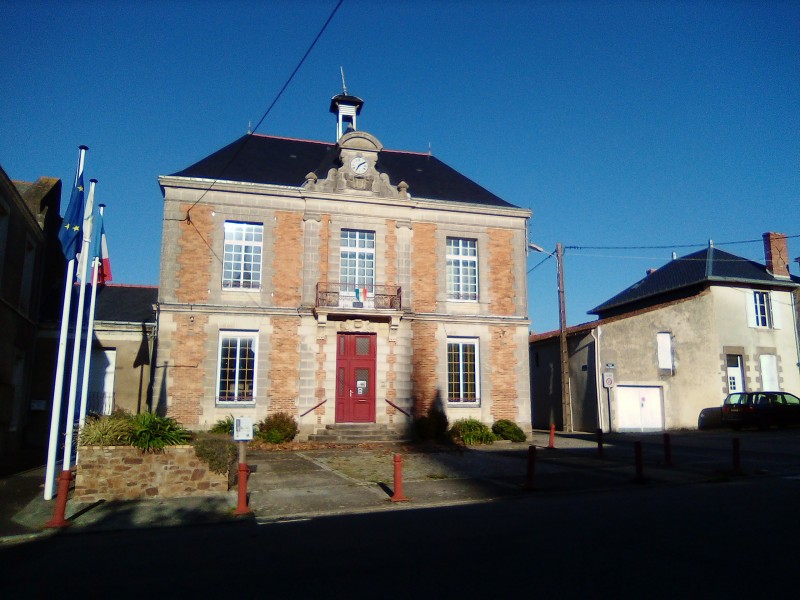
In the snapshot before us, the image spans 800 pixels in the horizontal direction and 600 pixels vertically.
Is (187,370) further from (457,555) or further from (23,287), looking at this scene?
(457,555)

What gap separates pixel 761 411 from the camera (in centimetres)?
2461

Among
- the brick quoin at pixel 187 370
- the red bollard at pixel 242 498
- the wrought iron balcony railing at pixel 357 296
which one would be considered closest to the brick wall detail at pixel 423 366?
the wrought iron balcony railing at pixel 357 296

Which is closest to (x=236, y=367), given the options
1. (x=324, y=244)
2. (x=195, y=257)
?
(x=195, y=257)

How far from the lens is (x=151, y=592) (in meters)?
5.66

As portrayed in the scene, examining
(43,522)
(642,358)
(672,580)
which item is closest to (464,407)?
(642,358)

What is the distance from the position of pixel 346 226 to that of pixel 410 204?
2.29 metres

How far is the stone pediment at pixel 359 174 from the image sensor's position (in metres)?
21.0

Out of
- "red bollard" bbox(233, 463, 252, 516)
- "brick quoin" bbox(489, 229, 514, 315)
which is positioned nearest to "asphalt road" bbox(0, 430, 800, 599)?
"red bollard" bbox(233, 463, 252, 516)

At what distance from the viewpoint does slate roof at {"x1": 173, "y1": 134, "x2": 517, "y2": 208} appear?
20797mm

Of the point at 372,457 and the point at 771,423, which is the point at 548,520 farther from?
the point at 771,423

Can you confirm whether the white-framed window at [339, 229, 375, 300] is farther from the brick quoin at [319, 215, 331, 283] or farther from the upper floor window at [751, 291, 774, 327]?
the upper floor window at [751, 291, 774, 327]

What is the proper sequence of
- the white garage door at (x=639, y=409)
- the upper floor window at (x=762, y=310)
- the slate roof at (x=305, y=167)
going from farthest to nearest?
the upper floor window at (x=762, y=310) < the white garage door at (x=639, y=409) < the slate roof at (x=305, y=167)

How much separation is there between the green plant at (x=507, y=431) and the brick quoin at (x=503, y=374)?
1.10ft

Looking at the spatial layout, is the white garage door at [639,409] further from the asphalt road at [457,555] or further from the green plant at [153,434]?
the green plant at [153,434]
